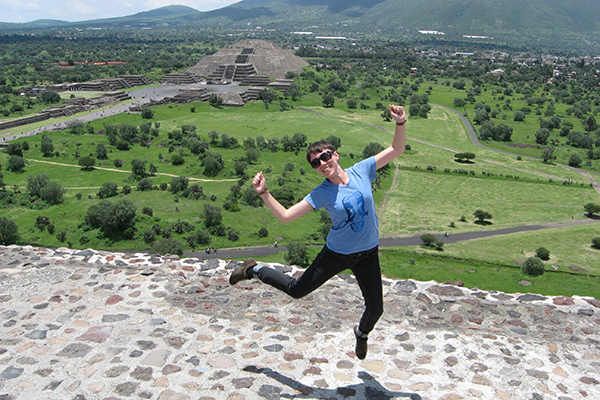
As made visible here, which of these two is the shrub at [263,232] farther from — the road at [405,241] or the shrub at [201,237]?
the shrub at [201,237]

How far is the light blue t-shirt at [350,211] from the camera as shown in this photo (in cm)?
529

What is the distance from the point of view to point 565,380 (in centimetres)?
672

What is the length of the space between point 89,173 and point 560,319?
2058 inches

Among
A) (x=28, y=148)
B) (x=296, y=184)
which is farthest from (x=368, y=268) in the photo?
(x=28, y=148)

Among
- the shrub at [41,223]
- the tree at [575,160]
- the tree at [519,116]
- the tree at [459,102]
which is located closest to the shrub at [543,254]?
the tree at [575,160]

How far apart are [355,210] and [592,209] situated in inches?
1981

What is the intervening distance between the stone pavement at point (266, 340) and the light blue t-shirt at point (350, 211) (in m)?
2.46

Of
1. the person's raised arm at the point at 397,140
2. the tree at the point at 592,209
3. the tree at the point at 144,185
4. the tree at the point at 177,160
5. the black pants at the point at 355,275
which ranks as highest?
the person's raised arm at the point at 397,140

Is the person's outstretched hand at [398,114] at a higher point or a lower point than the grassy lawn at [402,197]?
higher

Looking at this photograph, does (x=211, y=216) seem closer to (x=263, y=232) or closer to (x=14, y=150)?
(x=263, y=232)

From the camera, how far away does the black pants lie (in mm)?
5652

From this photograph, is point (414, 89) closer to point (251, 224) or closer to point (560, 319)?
point (251, 224)

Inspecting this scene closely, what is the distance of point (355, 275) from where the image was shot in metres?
5.93

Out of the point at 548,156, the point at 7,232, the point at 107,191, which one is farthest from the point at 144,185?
the point at 548,156
